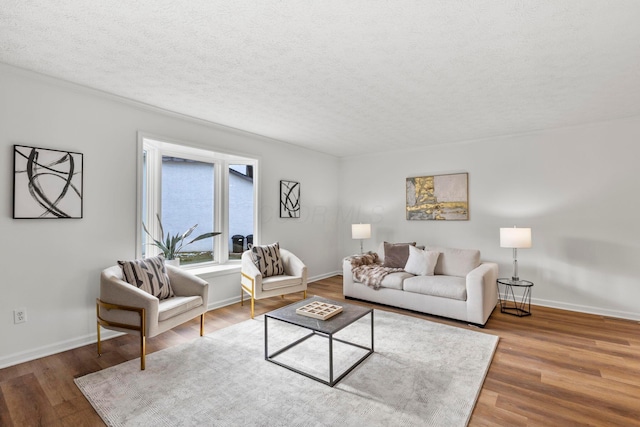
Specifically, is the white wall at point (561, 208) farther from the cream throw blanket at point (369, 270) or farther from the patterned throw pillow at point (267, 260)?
the patterned throw pillow at point (267, 260)

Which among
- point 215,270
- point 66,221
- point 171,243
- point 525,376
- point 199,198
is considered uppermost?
point 199,198

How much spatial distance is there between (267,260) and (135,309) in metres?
1.90

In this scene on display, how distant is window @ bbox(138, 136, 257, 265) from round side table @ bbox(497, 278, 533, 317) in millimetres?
3731

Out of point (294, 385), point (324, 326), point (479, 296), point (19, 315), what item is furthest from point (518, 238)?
point (19, 315)

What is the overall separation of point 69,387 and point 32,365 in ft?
2.18

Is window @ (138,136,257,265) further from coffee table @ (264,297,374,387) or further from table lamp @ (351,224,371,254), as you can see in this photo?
coffee table @ (264,297,374,387)

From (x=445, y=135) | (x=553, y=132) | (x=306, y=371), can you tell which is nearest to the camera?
(x=306, y=371)

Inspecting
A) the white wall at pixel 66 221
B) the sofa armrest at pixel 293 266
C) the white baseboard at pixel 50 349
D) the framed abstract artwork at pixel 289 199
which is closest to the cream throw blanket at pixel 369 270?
the sofa armrest at pixel 293 266

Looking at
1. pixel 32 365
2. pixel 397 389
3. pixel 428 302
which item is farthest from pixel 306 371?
pixel 32 365

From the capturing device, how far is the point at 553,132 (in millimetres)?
4277

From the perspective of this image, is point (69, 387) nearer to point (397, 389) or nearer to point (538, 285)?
point (397, 389)

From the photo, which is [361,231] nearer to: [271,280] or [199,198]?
[271,280]

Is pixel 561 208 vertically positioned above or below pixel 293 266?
above

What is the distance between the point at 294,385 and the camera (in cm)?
230
